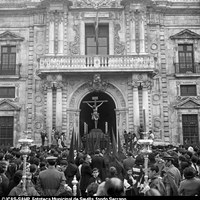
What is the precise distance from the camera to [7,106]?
27.2 metres

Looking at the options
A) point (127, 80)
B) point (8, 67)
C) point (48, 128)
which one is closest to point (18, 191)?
point (48, 128)

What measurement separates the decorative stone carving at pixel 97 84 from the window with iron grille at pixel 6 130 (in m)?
7.00

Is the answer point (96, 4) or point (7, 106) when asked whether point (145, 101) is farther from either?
point (7, 106)

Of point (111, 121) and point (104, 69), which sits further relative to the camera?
point (111, 121)

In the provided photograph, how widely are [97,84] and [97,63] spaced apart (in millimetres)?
1730

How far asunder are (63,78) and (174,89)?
9.27 meters

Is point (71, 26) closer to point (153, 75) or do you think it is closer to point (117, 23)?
point (117, 23)

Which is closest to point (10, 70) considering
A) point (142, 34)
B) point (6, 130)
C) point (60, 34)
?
point (6, 130)

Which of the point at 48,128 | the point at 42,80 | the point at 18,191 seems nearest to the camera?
the point at 18,191

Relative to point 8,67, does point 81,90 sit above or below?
below

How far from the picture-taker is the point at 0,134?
27109 millimetres

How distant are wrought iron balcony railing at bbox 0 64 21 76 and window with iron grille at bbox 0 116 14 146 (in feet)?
12.1

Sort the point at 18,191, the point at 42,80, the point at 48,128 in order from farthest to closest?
the point at 42,80
the point at 48,128
the point at 18,191

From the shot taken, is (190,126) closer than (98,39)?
Yes
